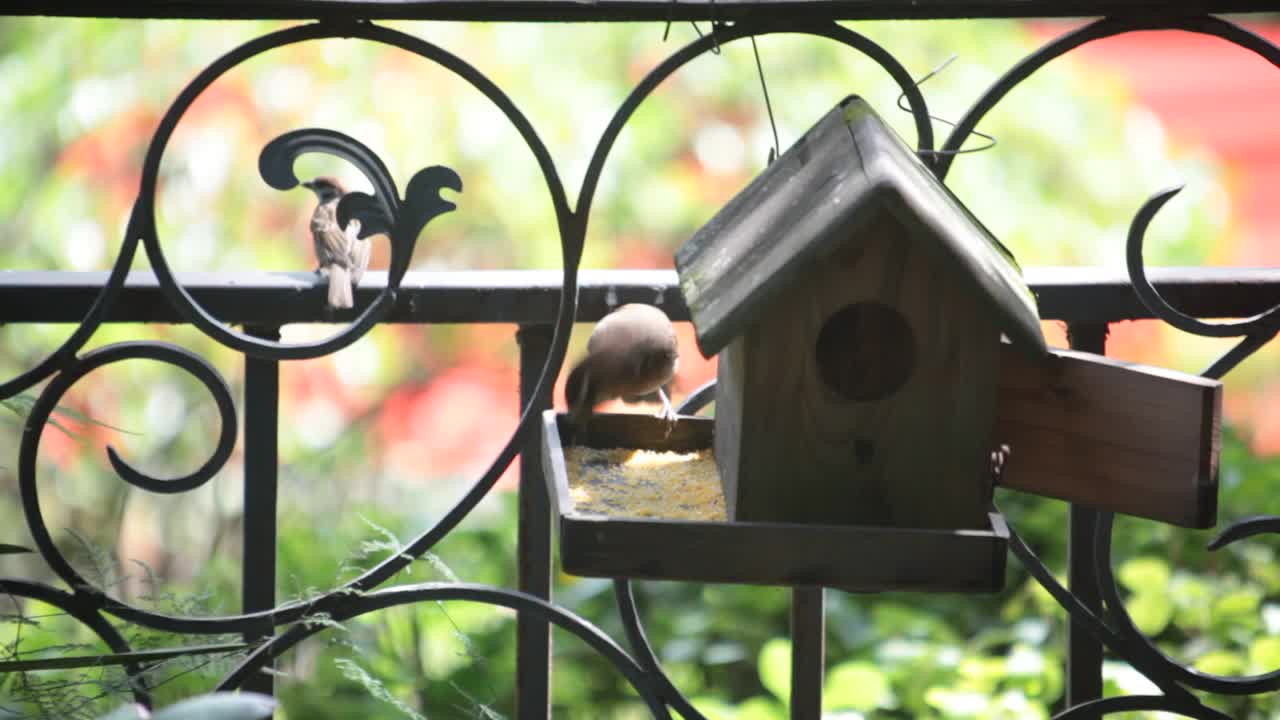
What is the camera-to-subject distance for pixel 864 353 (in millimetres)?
1467

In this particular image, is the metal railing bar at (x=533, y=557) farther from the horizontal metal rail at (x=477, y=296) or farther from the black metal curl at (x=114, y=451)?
the black metal curl at (x=114, y=451)

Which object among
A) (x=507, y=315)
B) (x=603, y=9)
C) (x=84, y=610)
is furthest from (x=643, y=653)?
(x=603, y=9)

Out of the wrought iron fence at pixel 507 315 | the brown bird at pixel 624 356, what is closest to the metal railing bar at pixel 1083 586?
the wrought iron fence at pixel 507 315

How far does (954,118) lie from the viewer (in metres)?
3.21

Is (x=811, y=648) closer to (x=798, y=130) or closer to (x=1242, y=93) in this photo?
(x=798, y=130)

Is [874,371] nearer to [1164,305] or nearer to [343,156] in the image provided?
[1164,305]

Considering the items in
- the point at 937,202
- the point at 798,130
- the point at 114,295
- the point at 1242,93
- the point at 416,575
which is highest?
the point at 1242,93

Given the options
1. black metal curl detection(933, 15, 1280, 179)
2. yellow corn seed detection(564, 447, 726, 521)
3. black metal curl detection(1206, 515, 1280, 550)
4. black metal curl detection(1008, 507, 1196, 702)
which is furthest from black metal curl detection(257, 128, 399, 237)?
black metal curl detection(1206, 515, 1280, 550)

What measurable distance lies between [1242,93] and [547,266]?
3664 millimetres

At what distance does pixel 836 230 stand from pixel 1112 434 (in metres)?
0.38

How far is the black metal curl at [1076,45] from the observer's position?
1.61 meters

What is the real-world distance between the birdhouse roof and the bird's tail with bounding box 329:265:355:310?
1.36 ft

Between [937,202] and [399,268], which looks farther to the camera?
[399,268]

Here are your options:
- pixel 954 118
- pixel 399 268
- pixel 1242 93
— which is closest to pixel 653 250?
pixel 954 118
